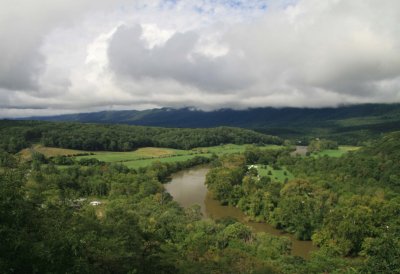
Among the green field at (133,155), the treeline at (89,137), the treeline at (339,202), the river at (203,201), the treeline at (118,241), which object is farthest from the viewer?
the treeline at (89,137)

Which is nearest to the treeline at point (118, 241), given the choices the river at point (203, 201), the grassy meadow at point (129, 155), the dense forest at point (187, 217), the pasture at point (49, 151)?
the dense forest at point (187, 217)

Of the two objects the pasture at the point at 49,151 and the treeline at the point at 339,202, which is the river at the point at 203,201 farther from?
the pasture at the point at 49,151

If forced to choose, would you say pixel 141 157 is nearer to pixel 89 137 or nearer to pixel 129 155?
pixel 129 155

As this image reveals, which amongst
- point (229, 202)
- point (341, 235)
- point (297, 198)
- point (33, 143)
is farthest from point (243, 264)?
point (33, 143)

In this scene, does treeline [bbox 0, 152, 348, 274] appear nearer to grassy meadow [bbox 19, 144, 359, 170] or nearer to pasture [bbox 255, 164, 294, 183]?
pasture [bbox 255, 164, 294, 183]

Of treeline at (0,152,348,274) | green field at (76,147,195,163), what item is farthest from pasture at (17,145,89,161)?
treeline at (0,152,348,274)

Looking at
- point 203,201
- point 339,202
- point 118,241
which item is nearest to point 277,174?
point 203,201

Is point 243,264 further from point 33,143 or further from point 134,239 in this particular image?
point 33,143
